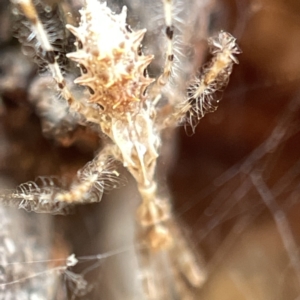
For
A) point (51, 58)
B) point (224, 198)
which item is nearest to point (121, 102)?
point (51, 58)

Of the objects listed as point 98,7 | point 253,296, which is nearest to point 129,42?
point 98,7

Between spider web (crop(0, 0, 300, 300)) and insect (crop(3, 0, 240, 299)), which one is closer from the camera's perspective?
insect (crop(3, 0, 240, 299))

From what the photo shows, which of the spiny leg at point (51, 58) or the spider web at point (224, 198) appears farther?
the spider web at point (224, 198)

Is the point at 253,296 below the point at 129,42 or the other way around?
below

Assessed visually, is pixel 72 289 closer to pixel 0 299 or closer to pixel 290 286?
pixel 0 299

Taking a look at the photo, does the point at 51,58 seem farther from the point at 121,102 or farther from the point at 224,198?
the point at 224,198

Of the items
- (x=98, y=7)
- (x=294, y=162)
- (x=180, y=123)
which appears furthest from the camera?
(x=294, y=162)
